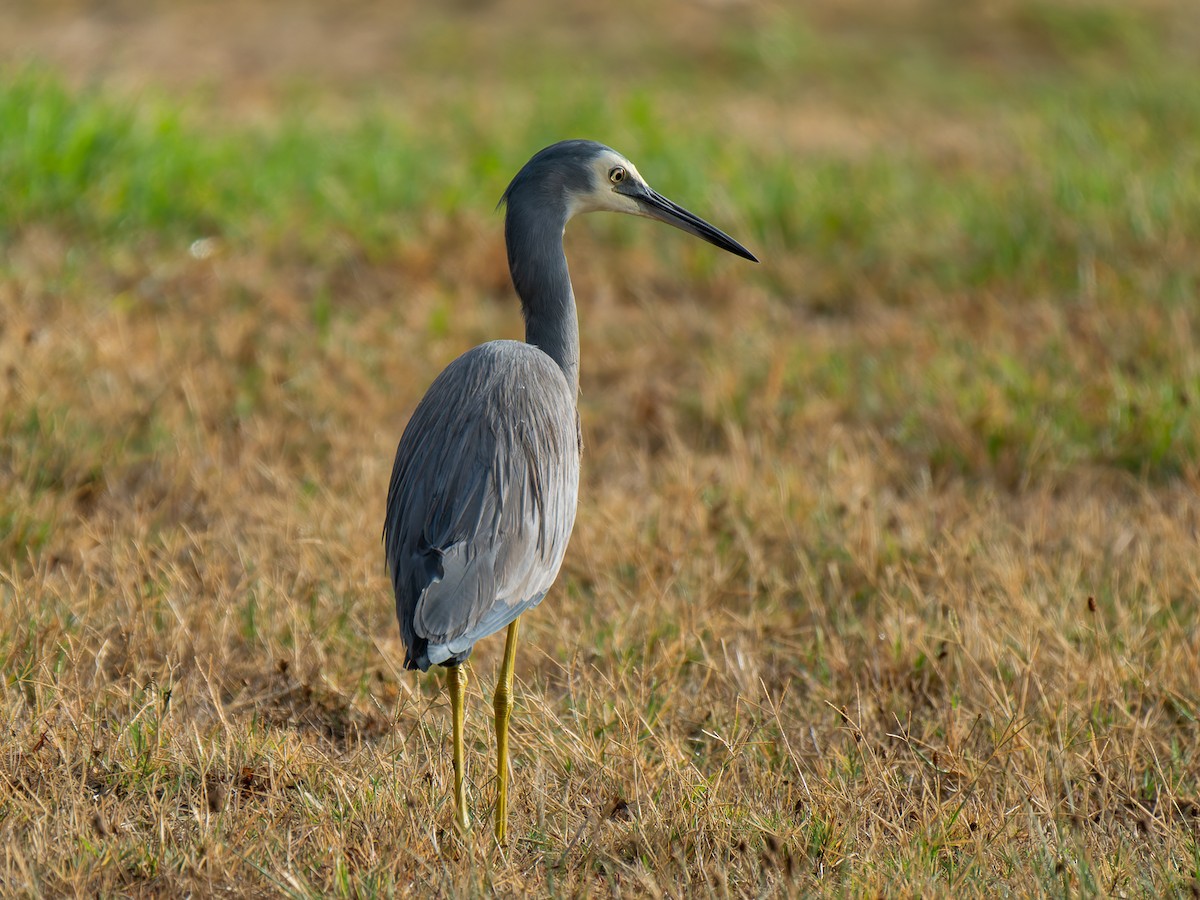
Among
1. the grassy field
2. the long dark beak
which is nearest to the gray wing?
the grassy field

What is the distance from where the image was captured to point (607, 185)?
12.6 feet

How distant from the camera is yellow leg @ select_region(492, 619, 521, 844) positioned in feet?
10.3

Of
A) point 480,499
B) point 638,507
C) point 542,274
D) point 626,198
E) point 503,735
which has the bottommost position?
point 638,507

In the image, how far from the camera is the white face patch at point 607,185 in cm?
380

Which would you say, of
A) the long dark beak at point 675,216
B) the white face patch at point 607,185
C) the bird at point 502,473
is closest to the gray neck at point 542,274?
the bird at point 502,473

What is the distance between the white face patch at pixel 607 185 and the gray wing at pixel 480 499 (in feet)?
1.70

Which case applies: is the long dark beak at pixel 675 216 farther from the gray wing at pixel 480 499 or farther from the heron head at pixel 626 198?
the gray wing at pixel 480 499

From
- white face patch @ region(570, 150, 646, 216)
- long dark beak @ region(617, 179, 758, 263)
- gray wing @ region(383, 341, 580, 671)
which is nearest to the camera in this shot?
gray wing @ region(383, 341, 580, 671)

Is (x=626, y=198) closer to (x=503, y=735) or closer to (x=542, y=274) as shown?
(x=542, y=274)

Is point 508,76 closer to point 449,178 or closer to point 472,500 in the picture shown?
point 449,178

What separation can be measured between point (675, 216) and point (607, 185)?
28 centimetres

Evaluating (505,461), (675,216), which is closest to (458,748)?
(505,461)

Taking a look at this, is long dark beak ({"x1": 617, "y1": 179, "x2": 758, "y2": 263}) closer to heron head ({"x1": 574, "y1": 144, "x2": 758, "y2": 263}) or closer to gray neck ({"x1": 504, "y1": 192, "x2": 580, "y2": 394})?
heron head ({"x1": 574, "y1": 144, "x2": 758, "y2": 263})

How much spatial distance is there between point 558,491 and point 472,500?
0.27 m
